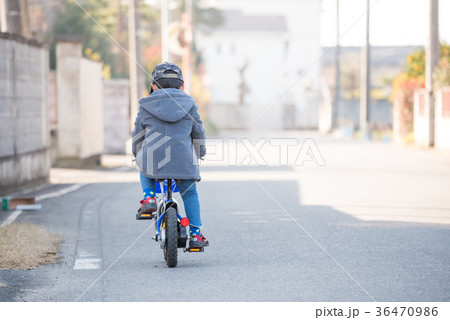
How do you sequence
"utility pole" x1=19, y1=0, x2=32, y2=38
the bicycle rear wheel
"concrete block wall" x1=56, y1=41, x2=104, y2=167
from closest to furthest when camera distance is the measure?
the bicycle rear wheel
"utility pole" x1=19, y1=0, x2=32, y2=38
"concrete block wall" x1=56, y1=41, x2=104, y2=167

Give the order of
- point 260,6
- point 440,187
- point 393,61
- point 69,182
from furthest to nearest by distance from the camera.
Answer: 1. point 393,61
2. point 260,6
3. point 69,182
4. point 440,187

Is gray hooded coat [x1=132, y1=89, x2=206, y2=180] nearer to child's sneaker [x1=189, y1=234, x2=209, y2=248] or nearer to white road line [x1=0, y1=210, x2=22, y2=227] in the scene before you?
child's sneaker [x1=189, y1=234, x2=209, y2=248]

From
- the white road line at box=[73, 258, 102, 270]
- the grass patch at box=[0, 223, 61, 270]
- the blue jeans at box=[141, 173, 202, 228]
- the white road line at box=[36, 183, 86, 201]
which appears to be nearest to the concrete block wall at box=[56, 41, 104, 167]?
the white road line at box=[36, 183, 86, 201]

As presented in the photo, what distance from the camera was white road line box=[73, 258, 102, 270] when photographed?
325 inches

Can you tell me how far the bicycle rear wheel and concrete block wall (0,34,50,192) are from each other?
7774 mm

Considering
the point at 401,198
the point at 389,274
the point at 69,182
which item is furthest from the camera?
the point at 69,182

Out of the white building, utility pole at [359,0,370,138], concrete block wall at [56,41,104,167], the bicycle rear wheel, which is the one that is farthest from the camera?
the white building

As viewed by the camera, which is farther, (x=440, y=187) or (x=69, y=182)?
(x=69, y=182)

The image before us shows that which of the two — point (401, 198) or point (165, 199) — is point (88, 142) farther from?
point (165, 199)

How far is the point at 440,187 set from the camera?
16.1m

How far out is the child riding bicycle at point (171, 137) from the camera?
26.8 ft

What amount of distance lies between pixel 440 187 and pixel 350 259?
818 cm

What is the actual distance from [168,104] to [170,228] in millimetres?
1078

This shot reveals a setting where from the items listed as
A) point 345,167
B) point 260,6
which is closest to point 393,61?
point 260,6
